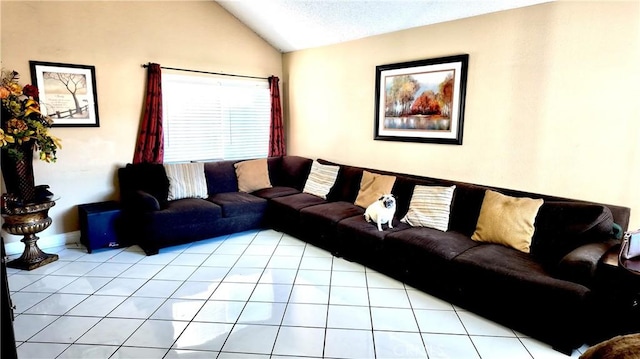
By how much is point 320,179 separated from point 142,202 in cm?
206

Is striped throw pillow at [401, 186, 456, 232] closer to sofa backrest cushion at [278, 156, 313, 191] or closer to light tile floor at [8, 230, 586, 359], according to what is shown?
light tile floor at [8, 230, 586, 359]

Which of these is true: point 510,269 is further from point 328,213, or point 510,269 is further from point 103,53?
point 103,53

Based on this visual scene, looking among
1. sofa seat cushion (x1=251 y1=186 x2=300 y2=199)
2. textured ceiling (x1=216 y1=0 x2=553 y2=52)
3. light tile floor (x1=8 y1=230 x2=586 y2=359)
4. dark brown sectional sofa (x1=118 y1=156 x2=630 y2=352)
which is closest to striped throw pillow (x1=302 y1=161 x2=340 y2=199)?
dark brown sectional sofa (x1=118 y1=156 x2=630 y2=352)

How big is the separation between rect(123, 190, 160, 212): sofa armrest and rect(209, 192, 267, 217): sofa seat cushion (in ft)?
2.34

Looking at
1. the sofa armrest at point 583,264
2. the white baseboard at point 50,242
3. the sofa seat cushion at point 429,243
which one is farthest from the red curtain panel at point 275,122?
the sofa armrest at point 583,264

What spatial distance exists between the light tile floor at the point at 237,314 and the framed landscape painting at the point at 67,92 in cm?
146

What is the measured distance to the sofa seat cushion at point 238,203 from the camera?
4.21m

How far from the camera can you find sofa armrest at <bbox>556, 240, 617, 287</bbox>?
7.18ft

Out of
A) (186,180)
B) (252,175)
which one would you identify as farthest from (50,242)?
(252,175)

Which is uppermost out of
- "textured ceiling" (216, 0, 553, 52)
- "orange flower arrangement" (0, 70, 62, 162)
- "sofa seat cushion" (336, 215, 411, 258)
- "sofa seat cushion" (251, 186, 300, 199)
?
"textured ceiling" (216, 0, 553, 52)

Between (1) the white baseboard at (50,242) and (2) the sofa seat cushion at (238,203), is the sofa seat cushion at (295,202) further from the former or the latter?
(1) the white baseboard at (50,242)

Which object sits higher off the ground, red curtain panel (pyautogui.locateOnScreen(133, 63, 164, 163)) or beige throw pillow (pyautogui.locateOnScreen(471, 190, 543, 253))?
red curtain panel (pyautogui.locateOnScreen(133, 63, 164, 163))

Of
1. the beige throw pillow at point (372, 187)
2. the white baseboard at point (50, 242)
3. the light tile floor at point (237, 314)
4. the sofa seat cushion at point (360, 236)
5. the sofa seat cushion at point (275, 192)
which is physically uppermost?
the beige throw pillow at point (372, 187)

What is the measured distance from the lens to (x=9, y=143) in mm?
3146
